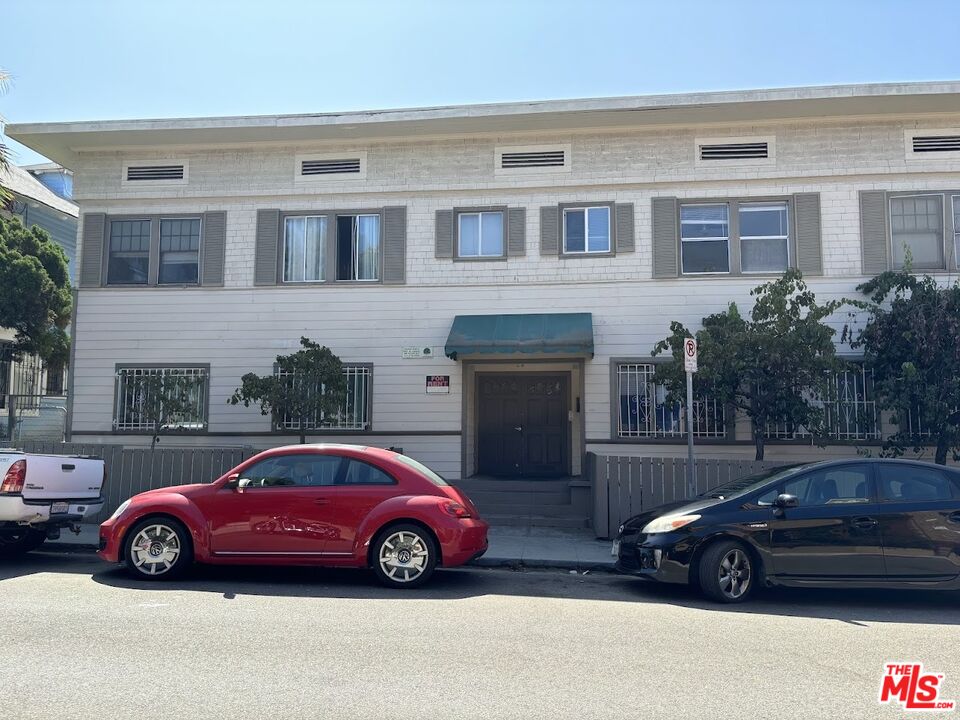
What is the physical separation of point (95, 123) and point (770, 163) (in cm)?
1214

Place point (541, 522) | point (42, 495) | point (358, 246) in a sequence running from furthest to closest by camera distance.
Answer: point (358, 246) → point (541, 522) → point (42, 495)

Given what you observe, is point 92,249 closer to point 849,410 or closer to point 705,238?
point 705,238

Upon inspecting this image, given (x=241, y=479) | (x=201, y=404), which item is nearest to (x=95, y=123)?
(x=201, y=404)

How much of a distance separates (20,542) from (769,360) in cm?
1000

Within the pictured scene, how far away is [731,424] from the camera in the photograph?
12594 millimetres

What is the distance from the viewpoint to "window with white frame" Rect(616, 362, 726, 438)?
529 inches

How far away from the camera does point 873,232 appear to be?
1342 cm

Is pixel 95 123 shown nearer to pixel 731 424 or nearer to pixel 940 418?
pixel 731 424

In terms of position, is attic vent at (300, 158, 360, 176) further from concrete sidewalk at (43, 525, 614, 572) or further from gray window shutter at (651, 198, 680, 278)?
concrete sidewalk at (43, 525, 614, 572)

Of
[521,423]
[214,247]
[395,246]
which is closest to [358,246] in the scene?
[395,246]

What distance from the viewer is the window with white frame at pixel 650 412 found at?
1344cm

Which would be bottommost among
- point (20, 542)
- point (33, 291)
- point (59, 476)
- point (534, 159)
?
point (20, 542)

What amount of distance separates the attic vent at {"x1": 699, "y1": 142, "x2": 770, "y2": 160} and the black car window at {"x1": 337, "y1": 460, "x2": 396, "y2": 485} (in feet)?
29.1

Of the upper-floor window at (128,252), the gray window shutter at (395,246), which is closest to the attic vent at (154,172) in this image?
the upper-floor window at (128,252)
